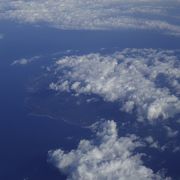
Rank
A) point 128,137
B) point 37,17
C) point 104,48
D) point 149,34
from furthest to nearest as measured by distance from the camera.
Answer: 1. point 37,17
2. point 149,34
3. point 104,48
4. point 128,137

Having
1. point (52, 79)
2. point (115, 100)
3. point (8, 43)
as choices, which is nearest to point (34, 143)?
point (115, 100)

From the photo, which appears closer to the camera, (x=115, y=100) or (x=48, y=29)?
(x=115, y=100)

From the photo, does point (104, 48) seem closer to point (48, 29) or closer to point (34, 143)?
point (48, 29)

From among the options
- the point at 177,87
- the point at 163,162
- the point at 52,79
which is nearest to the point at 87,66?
the point at 52,79

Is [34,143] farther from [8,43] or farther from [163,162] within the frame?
[8,43]

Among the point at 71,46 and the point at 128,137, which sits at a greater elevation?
the point at 128,137

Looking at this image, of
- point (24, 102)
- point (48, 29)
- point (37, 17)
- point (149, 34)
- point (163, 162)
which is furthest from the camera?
point (37, 17)
